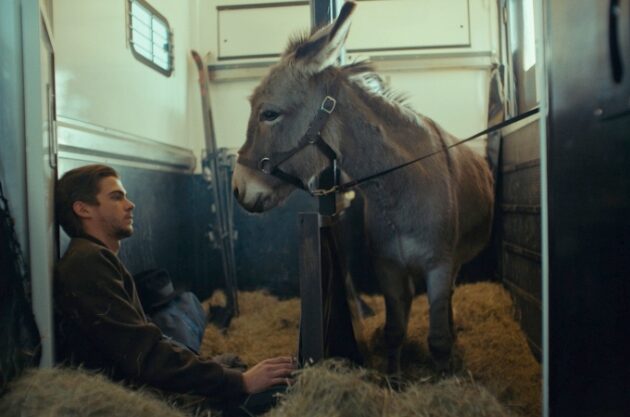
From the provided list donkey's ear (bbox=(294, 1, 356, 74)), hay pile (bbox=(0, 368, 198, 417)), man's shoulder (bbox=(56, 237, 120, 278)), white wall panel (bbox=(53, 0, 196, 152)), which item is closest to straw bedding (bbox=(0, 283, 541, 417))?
hay pile (bbox=(0, 368, 198, 417))

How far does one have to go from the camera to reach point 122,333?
171 cm

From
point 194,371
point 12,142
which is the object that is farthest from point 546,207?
point 12,142

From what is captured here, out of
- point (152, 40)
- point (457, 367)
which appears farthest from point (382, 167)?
point (152, 40)

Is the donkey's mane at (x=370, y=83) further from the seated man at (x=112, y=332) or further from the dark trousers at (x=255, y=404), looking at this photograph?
the dark trousers at (x=255, y=404)

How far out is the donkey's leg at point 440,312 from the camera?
74.4 inches

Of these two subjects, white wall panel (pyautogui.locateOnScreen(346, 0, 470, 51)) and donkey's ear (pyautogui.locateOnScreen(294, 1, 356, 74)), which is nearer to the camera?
donkey's ear (pyautogui.locateOnScreen(294, 1, 356, 74))

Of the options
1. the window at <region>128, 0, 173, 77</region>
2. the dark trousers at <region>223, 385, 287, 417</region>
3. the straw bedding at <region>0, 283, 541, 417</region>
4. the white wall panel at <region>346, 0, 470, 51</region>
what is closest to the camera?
the straw bedding at <region>0, 283, 541, 417</region>

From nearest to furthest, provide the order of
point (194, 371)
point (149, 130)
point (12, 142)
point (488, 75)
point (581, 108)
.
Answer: point (581, 108), point (12, 142), point (194, 371), point (488, 75), point (149, 130)

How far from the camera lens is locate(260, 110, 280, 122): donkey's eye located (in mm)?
2043

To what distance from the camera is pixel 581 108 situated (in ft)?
4.56

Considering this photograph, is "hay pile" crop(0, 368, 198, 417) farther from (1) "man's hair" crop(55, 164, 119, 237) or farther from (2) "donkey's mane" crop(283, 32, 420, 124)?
(2) "donkey's mane" crop(283, 32, 420, 124)

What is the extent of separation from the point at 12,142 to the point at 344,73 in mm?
1136

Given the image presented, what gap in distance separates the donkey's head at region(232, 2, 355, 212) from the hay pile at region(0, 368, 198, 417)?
82 centimetres

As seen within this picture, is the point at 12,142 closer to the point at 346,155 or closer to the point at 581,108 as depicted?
the point at 346,155
